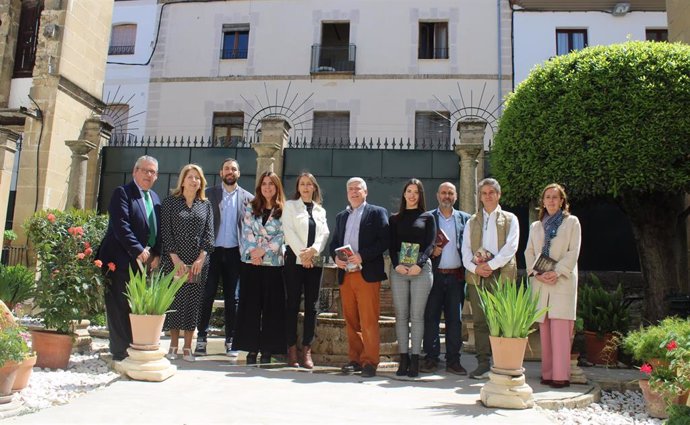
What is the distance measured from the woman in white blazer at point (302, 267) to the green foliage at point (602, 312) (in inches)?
127

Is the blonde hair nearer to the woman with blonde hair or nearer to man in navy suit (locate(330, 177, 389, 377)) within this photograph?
the woman with blonde hair

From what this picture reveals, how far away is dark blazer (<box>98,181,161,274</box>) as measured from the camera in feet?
16.0

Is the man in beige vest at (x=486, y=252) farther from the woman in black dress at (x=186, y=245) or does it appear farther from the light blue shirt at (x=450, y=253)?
the woman in black dress at (x=186, y=245)

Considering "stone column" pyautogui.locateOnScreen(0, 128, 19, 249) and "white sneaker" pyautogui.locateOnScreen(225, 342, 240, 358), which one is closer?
"white sneaker" pyautogui.locateOnScreen(225, 342, 240, 358)

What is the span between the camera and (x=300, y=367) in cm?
516

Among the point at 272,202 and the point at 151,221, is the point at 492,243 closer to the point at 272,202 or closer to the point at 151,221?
the point at 272,202

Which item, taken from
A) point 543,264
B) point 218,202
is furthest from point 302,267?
point 543,264

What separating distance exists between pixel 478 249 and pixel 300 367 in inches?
77.5

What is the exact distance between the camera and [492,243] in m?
5.12

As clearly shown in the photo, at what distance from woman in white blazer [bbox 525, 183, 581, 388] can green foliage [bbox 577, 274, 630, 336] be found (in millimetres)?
1613

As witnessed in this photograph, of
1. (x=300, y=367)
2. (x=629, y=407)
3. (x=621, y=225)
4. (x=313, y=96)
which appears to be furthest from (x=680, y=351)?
(x=313, y=96)

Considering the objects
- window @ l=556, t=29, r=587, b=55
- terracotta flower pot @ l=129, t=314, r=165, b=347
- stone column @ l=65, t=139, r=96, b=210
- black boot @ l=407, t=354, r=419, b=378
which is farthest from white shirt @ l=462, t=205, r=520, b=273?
window @ l=556, t=29, r=587, b=55

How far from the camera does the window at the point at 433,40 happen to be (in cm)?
1812

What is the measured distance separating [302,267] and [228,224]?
1.05 meters
